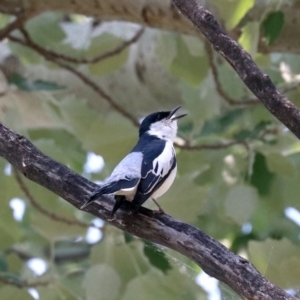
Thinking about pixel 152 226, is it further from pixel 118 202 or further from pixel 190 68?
pixel 190 68

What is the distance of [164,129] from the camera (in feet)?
6.26

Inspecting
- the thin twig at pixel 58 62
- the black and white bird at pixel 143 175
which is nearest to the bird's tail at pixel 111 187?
the black and white bird at pixel 143 175

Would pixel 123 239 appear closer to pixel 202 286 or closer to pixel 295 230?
pixel 202 286

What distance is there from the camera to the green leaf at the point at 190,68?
220cm

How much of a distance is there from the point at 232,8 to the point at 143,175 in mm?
519

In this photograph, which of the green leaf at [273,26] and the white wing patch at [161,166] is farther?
the green leaf at [273,26]

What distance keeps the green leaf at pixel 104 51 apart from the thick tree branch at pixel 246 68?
91cm

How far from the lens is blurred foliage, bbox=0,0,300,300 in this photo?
175 cm

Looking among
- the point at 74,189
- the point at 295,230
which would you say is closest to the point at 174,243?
the point at 74,189

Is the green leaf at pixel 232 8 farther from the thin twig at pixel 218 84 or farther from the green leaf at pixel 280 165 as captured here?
the green leaf at pixel 280 165

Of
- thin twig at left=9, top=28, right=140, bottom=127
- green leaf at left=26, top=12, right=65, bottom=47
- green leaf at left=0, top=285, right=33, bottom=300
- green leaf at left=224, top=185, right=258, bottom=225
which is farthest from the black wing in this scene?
green leaf at left=26, top=12, right=65, bottom=47

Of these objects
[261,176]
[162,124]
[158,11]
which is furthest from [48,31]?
[261,176]

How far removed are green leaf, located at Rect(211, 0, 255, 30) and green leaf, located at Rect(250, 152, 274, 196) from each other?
1.62 ft

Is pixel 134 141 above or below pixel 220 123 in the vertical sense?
below
